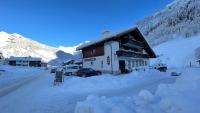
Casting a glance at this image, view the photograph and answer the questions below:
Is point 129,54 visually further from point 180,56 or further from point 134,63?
point 180,56

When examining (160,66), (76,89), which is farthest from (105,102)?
(160,66)

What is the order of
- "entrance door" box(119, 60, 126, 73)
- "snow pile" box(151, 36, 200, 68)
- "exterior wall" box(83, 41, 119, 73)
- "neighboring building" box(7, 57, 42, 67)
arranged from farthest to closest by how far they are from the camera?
"neighboring building" box(7, 57, 42, 67)
"snow pile" box(151, 36, 200, 68)
"entrance door" box(119, 60, 126, 73)
"exterior wall" box(83, 41, 119, 73)

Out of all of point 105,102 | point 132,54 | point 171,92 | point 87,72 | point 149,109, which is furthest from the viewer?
point 132,54

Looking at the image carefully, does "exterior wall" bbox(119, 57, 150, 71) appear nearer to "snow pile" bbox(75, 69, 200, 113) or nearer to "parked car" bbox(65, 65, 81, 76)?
"parked car" bbox(65, 65, 81, 76)

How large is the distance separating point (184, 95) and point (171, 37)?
626ft

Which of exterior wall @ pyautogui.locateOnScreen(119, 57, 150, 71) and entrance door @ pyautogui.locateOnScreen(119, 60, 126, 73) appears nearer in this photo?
entrance door @ pyautogui.locateOnScreen(119, 60, 126, 73)

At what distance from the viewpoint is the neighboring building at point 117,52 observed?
1484 inches

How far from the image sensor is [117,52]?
37281 mm

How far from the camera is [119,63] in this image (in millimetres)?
38812

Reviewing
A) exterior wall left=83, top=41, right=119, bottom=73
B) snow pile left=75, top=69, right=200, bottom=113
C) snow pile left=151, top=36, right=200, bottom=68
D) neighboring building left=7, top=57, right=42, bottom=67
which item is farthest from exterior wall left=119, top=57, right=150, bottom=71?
neighboring building left=7, top=57, right=42, bottom=67

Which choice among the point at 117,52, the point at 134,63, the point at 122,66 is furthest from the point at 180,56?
the point at 117,52

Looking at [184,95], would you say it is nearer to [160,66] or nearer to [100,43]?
[100,43]

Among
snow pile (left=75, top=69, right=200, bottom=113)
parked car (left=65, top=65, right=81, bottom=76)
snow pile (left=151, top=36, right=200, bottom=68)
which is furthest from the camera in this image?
snow pile (left=151, top=36, right=200, bottom=68)

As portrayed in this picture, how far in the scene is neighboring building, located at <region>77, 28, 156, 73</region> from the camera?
124 ft
